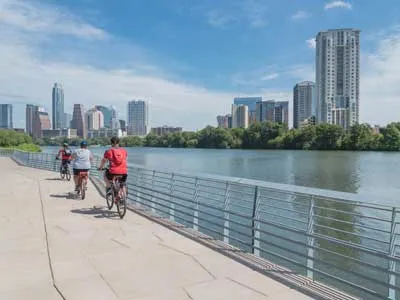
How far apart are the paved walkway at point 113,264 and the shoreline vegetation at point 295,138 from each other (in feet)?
317

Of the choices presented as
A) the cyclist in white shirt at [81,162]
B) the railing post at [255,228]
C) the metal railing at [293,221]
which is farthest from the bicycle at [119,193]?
the railing post at [255,228]

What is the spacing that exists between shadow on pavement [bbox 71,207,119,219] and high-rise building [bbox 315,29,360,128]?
15461 cm

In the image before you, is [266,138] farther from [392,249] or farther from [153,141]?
[392,249]

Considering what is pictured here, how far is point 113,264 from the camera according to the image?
5.83m

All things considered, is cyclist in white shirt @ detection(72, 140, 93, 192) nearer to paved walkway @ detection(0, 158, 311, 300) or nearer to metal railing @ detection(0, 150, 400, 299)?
metal railing @ detection(0, 150, 400, 299)

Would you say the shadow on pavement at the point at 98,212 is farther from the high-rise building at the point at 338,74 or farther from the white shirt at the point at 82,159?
the high-rise building at the point at 338,74

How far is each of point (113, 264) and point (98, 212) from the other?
168 inches

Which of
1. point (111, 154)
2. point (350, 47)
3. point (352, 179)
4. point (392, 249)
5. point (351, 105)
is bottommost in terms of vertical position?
point (352, 179)

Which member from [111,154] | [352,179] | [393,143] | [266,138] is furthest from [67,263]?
[266,138]

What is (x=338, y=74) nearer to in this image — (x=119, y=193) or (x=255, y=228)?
(x=119, y=193)

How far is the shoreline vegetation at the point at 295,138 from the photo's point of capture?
9781 cm

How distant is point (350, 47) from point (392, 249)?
561ft

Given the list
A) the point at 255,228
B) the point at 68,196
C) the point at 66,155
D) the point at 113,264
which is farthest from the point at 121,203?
the point at 66,155

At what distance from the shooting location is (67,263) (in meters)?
5.89
